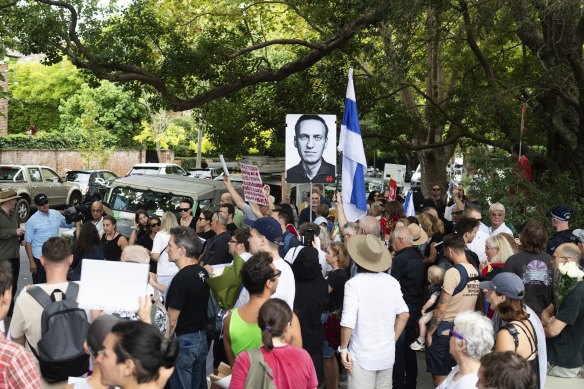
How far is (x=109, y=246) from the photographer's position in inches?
377

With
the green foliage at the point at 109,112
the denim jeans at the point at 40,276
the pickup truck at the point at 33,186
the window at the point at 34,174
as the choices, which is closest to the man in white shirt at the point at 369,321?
the denim jeans at the point at 40,276

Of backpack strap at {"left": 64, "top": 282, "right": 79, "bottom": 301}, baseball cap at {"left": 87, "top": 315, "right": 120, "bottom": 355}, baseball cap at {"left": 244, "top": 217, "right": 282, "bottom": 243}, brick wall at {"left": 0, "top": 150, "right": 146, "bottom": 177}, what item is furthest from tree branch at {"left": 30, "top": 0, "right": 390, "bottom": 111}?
brick wall at {"left": 0, "top": 150, "right": 146, "bottom": 177}

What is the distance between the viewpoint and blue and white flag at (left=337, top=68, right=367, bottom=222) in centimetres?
963

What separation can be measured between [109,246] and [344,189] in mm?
2962

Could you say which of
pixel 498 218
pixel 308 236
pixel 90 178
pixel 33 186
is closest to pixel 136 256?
pixel 308 236

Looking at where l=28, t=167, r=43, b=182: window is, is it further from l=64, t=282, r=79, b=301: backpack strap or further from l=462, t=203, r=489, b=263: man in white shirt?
l=64, t=282, r=79, b=301: backpack strap

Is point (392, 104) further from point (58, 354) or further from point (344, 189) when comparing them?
point (58, 354)

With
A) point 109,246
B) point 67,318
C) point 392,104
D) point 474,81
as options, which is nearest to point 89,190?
point 392,104

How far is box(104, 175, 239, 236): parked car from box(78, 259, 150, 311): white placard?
10.00 meters

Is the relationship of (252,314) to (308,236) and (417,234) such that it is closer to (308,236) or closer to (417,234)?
(308,236)

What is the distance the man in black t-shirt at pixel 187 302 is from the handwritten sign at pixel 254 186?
4.95m

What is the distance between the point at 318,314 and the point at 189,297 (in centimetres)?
111

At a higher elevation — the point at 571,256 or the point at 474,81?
the point at 474,81

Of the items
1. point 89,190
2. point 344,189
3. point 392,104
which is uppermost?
point 392,104
